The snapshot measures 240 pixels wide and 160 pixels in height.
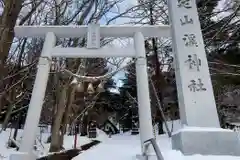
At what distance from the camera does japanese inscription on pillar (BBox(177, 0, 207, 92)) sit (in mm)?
4559

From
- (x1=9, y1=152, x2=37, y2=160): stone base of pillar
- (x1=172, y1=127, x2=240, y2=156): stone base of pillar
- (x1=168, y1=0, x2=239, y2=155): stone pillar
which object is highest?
(x1=168, y1=0, x2=239, y2=155): stone pillar

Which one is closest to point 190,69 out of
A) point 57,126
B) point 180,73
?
point 180,73

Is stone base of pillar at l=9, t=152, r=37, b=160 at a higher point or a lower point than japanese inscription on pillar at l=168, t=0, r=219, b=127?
lower

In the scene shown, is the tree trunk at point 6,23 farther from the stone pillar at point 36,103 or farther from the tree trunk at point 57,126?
the tree trunk at point 57,126

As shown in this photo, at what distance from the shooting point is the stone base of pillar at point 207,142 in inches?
155

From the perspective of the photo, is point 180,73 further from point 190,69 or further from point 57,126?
point 57,126

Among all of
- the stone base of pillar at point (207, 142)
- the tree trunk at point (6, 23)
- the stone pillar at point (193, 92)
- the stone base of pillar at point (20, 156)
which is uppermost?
the tree trunk at point (6, 23)

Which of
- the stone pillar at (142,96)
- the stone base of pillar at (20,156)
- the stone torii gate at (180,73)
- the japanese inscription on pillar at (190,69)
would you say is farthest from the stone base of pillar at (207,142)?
the stone base of pillar at (20,156)

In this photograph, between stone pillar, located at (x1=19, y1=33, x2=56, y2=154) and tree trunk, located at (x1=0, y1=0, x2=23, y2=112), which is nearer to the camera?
tree trunk, located at (x1=0, y1=0, x2=23, y2=112)

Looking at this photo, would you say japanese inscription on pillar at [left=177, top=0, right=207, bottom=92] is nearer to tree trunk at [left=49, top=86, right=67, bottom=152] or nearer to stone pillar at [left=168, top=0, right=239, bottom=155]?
stone pillar at [left=168, top=0, right=239, bottom=155]

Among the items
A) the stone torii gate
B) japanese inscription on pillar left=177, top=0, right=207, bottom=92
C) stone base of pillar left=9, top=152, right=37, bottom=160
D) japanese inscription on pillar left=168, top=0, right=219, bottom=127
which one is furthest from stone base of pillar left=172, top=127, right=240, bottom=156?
stone base of pillar left=9, top=152, right=37, bottom=160

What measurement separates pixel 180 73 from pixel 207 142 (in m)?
1.24

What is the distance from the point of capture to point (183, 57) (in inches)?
189

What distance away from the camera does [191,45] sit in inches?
194
